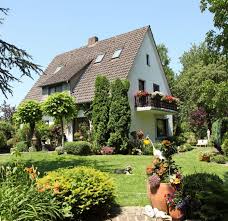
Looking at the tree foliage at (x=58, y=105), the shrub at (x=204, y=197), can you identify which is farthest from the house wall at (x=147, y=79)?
the shrub at (x=204, y=197)

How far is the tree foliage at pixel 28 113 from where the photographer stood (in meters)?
26.3

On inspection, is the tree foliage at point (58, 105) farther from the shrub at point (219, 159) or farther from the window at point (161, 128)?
the shrub at point (219, 159)

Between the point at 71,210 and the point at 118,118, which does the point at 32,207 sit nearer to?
the point at 71,210

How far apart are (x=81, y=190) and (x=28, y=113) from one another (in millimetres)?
20197

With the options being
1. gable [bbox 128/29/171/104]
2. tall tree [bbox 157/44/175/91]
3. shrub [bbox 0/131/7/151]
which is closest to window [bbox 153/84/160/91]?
gable [bbox 128/29/171/104]

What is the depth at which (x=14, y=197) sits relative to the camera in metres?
6.00

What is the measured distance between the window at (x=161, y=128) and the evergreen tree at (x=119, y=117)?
318 inches

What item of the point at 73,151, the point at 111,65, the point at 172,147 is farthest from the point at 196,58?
the point at 172,147

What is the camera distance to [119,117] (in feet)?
78.6

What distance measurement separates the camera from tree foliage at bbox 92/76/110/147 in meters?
23.9

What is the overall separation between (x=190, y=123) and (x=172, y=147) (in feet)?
102

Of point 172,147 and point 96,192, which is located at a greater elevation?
point 172,147

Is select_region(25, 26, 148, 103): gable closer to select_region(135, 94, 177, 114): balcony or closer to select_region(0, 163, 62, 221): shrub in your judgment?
select_region(135, 94, 177, 114): balcony

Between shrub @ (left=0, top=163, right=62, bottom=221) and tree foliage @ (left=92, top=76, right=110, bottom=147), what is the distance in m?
16.9
